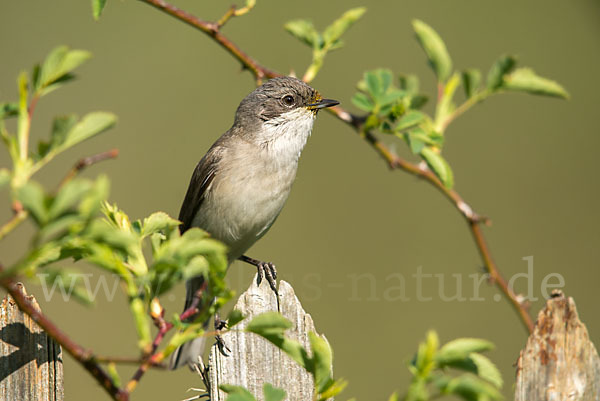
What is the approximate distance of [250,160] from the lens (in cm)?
426

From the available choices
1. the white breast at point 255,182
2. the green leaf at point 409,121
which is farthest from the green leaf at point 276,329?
the white breast at point 255,182

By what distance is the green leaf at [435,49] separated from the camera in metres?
2.64

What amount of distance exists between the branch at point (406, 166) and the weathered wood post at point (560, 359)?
0.10 metres

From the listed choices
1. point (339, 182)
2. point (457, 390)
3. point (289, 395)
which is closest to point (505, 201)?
point (339, 182)

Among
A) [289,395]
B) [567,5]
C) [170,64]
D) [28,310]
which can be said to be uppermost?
[567,5]

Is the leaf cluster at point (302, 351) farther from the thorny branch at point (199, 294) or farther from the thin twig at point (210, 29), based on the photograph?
the thin twig at point (210, 29)

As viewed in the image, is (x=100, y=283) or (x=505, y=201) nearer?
(x=100, y=283)

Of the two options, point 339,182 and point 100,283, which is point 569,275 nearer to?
point 339,182

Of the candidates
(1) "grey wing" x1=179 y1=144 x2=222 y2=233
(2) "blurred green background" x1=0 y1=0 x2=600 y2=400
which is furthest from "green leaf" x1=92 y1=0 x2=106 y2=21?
(2) "blurred green background" x1=0 y1=0 x2=600 y2=400

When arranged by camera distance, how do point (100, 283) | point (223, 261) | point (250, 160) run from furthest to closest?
point (100, 283) → point (250, 160) → point (223, 261)

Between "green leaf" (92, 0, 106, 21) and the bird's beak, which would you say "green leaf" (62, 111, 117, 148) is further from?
the bird's beak

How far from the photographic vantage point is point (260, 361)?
2605 mm

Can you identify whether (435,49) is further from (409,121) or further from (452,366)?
(452,366)

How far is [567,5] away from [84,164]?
28.9 ft
